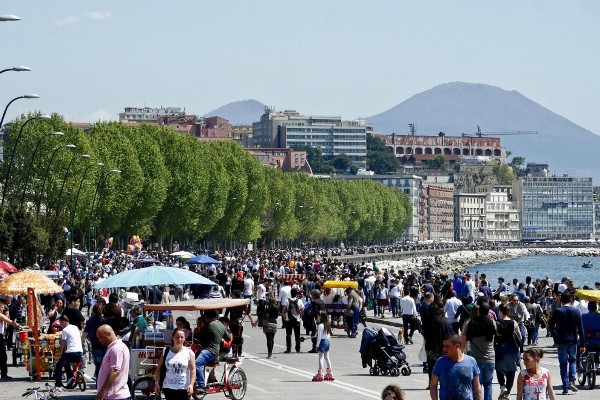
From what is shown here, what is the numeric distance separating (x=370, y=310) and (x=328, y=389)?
94.2ft

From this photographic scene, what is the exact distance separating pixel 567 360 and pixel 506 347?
8.50ft

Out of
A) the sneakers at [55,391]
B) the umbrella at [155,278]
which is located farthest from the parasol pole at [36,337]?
the sneakers at [55,391]

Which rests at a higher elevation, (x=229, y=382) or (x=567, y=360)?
(x=567, y=360)

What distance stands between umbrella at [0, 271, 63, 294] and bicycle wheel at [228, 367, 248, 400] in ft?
19.1

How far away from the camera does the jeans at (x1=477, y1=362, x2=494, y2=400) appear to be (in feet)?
69.7

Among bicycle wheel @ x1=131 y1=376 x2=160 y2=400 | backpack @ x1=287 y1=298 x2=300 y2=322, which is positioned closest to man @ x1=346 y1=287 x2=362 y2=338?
backpack @ x1=287 y1=298 x2=300 y2=322

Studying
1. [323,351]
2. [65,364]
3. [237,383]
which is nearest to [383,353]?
[323,351]

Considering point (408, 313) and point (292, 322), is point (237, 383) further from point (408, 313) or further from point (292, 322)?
point (408, 313)

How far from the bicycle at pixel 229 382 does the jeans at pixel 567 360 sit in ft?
17.0

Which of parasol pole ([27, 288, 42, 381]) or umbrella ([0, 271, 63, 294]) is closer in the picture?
parasol pole ([27, 288, 42, 381])

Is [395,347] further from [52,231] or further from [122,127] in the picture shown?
[122,127]

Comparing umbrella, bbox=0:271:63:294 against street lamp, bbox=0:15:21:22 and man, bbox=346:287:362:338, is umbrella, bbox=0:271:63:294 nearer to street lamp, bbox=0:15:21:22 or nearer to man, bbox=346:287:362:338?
street lamp, bbox=0:15:21:22

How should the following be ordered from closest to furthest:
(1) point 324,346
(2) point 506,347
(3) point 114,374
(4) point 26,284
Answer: (3) point 114,374, (2) point 506,347, (1) point 324,346, (4) point 26,284

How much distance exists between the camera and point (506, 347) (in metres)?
23.3
